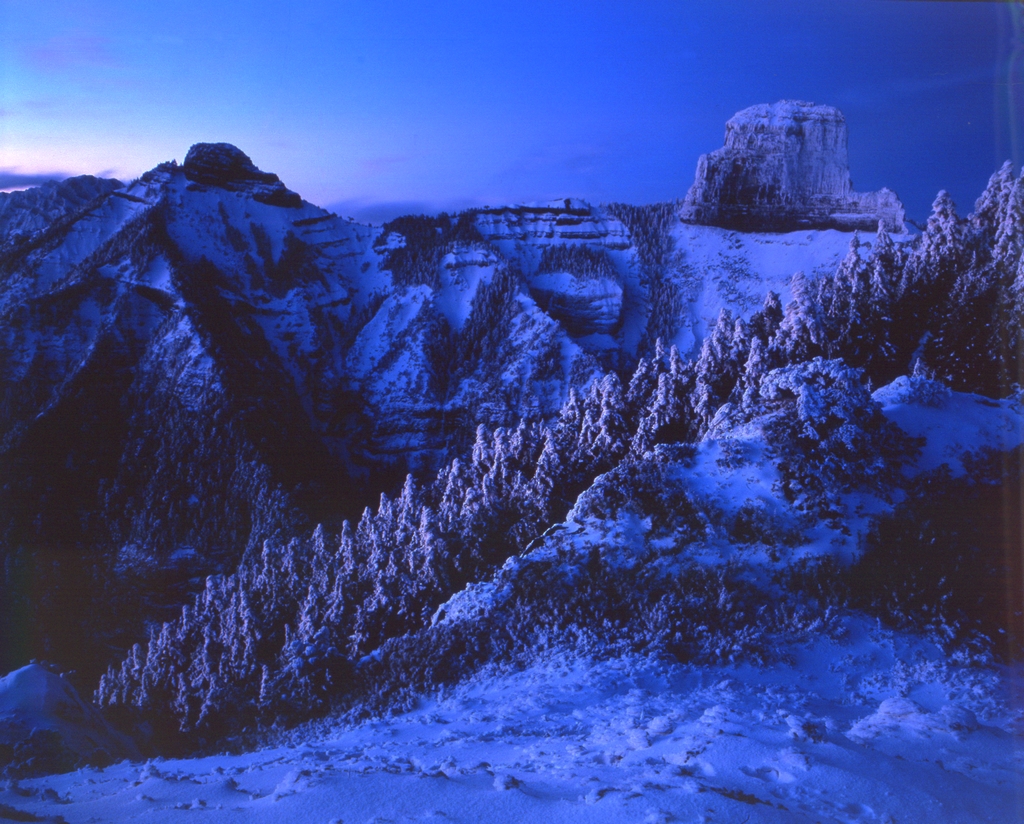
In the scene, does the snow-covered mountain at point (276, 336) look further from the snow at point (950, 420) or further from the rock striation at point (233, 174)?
the snow at point (950, 420)

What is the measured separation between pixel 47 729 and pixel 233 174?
87285 mm

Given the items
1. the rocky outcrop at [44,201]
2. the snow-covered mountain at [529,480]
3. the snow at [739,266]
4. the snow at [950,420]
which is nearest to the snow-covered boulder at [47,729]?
the snow-covered mountain at [529,480]

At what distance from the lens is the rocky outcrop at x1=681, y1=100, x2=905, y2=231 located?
95.8m

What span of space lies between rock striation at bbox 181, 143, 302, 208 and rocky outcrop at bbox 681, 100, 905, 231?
185ft

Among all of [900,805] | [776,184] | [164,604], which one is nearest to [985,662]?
[900,805]

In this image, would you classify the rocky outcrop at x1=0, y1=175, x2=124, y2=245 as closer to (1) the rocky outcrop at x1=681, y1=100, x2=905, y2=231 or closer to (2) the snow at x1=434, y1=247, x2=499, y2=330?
(2) the snow at x1=434, y1=247, x2=499, y2=330

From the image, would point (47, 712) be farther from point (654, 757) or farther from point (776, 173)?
point (776, 173)

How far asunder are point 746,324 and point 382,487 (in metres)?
49.1

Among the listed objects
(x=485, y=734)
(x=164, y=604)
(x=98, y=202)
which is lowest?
(x=164, y=604)

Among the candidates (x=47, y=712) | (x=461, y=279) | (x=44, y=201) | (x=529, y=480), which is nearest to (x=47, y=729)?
(x=47, y=712)

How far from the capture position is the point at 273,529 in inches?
2202

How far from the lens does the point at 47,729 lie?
18.1 m

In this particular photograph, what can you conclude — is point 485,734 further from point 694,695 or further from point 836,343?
point 836,343

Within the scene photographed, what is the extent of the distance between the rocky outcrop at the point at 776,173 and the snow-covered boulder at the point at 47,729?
94.5m
